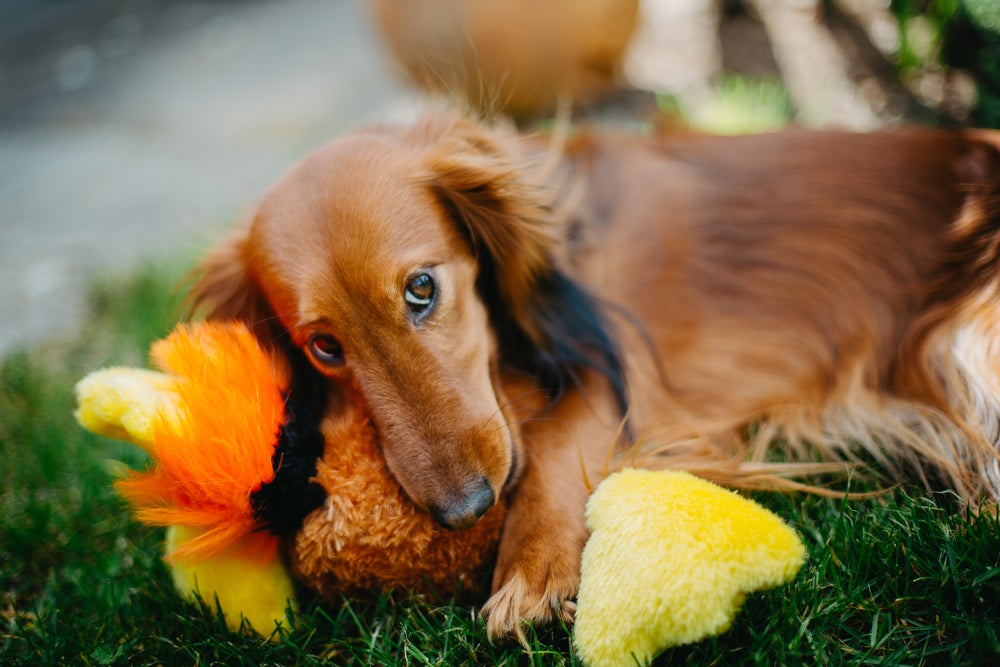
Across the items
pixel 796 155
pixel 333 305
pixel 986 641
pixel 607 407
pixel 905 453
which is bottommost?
pixel 905 453

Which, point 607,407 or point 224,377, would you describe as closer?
point 224,377

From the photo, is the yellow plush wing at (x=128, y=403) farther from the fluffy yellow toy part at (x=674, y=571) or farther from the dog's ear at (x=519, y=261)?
the fluffy yellow toy part at (x=674, y=571)

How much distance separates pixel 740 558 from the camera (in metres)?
1.35

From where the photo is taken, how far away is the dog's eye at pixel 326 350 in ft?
5.78

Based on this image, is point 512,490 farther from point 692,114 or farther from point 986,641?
point 692,114

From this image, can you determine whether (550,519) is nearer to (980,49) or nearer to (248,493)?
(248,493)

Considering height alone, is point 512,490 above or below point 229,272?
below

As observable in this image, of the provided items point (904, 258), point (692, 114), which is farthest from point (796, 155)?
point (692, 114)

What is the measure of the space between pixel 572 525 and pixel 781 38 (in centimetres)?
407

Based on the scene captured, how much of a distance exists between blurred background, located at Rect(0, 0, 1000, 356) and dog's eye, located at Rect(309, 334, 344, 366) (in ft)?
3.65

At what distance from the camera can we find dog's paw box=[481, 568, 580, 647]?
1.55 metres

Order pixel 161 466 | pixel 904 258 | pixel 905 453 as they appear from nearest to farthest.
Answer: pixel 161 466
pixel 905 453
pixel 904 258

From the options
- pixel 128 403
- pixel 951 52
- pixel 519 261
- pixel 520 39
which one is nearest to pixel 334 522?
pixel 128 403

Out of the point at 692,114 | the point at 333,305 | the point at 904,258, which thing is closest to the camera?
the point at 333,305
